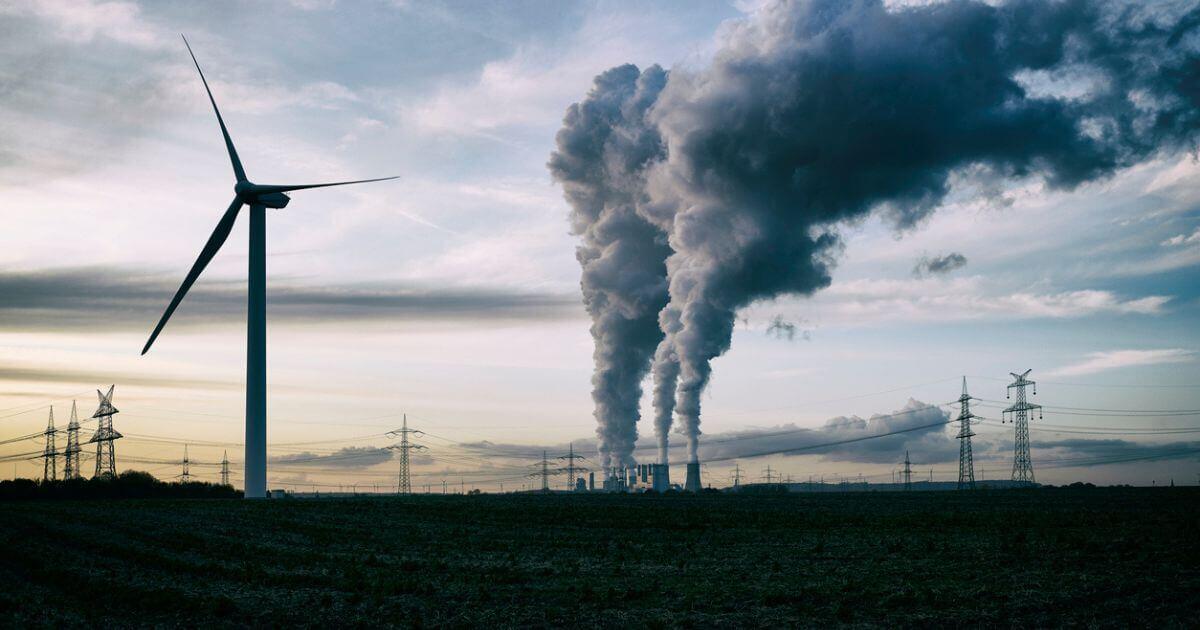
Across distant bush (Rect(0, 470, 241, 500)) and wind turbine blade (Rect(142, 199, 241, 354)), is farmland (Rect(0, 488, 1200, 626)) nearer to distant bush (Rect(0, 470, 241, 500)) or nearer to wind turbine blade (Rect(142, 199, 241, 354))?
wind turbine blade (Rect(142, 199, 241, 354))

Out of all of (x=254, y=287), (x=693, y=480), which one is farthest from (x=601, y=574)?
(x=693, y=480)

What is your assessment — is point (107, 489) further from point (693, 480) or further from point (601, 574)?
point (601, 574)

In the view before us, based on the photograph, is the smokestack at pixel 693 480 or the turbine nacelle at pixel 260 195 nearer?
the turbine nacelle at pixel 260 195

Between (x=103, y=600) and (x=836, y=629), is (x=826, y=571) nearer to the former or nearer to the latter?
(x=836, y=629)

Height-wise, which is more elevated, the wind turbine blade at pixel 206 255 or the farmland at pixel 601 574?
the wind turbine blade at pixel 206 255

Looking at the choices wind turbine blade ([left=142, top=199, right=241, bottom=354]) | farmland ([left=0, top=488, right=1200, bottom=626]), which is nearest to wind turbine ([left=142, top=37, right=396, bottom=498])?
wind turbine blade ([left=142, top=199, right=241, bottom=354])

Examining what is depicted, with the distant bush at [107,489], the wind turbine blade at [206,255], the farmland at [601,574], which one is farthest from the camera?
the distant bush at [107,489]

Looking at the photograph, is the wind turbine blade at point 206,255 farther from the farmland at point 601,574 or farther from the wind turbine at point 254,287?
the farmland at point 601,574

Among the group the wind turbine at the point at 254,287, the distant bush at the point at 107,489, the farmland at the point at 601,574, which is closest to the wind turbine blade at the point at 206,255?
the wind turbine at the point at 254,287

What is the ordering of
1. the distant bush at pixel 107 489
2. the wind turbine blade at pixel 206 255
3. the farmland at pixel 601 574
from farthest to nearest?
the distant bush at pixel 107 489
the wind turbine blade at pixel 206 255
the farmland at pixel 601 574
